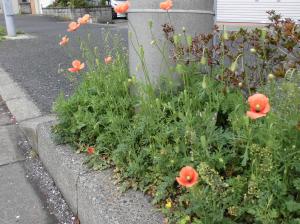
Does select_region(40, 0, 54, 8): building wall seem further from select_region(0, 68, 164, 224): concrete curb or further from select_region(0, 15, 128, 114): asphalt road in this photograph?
select_region(0, 68, 164, 224): concrete curb

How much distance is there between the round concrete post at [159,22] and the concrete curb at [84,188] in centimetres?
87

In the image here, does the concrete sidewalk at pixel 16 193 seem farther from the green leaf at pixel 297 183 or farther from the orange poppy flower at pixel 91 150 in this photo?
the green leaf at pixel 297 183

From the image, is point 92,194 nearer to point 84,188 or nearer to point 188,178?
point 84,188

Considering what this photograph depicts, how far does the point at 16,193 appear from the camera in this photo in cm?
298

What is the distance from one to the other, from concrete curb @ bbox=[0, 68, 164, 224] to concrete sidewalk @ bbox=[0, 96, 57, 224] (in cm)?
20

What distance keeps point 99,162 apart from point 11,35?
8576mm

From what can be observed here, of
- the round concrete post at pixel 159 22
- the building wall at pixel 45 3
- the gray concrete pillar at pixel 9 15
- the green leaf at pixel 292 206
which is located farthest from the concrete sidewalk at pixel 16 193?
the building wall at pixel 45 3

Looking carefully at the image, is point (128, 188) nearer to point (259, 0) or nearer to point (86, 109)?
point (86, 109)

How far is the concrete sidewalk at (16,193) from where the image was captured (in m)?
2.68

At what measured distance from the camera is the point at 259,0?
536 inches

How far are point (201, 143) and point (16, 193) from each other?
186cm

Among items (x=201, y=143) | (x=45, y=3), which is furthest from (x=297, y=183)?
(x=45, y=3)

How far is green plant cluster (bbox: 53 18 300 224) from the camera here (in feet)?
5.58

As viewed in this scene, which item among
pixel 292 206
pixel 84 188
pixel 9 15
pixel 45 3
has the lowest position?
pixel 84 188
